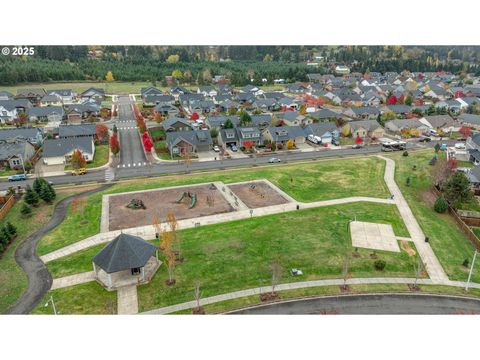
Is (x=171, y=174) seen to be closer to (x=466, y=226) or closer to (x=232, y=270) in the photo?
(x=232, y=270)

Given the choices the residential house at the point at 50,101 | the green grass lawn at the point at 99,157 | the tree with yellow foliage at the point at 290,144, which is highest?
the residential house at the point at 50,101

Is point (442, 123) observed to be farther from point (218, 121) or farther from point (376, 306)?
point (376, 306)

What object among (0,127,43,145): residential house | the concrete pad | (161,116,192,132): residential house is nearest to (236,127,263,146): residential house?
(161,116,192,132): residential house

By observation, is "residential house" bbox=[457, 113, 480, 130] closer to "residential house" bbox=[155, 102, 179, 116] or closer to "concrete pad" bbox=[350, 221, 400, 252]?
"concrete pad" bbox=[350, 221, 400, 252]

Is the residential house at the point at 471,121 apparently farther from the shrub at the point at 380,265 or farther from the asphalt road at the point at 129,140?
the asphalt road at the point at 129,140

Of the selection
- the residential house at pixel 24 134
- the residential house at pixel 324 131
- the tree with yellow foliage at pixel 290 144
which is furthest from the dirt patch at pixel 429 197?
the residential house at pixel 24 134

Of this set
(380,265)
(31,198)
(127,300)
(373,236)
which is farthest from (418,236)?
(31,198)
